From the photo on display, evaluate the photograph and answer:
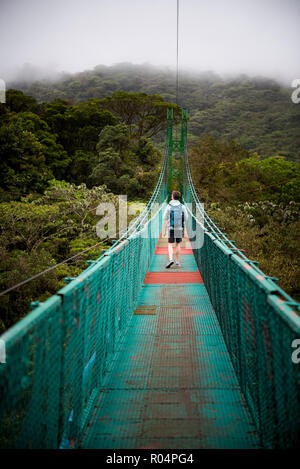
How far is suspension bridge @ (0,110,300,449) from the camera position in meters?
1.19

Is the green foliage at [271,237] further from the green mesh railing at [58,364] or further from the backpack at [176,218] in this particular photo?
the green mesh railing at [58,364]

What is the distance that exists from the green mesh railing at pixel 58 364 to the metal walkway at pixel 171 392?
128 mm

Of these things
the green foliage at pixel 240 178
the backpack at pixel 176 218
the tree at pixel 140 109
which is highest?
the tree at pixel 140 109

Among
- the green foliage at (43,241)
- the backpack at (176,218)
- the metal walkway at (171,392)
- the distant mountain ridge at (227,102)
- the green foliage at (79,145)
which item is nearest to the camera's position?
the metal walkway at (171,392)

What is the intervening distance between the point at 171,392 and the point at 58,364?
0.94m

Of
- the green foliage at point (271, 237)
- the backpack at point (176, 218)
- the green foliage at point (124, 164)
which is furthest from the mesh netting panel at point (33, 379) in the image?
the green foliage at point (124, 164)

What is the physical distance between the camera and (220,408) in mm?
1871

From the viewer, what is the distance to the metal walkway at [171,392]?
1640 mm

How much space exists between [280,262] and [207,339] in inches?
329

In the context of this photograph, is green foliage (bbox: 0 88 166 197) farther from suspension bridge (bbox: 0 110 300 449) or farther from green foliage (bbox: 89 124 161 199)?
suspension bridge (bbox: 0 110 300 449)

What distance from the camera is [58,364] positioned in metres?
1.39

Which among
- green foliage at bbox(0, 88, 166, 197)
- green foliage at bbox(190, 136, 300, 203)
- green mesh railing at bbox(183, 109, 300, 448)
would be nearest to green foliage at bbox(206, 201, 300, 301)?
green foliage at bbox(190, 136, 300, 203)

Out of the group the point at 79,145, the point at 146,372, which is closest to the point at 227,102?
the point at 79,145

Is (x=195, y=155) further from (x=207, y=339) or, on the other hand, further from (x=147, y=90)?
(x=147, y=90)
